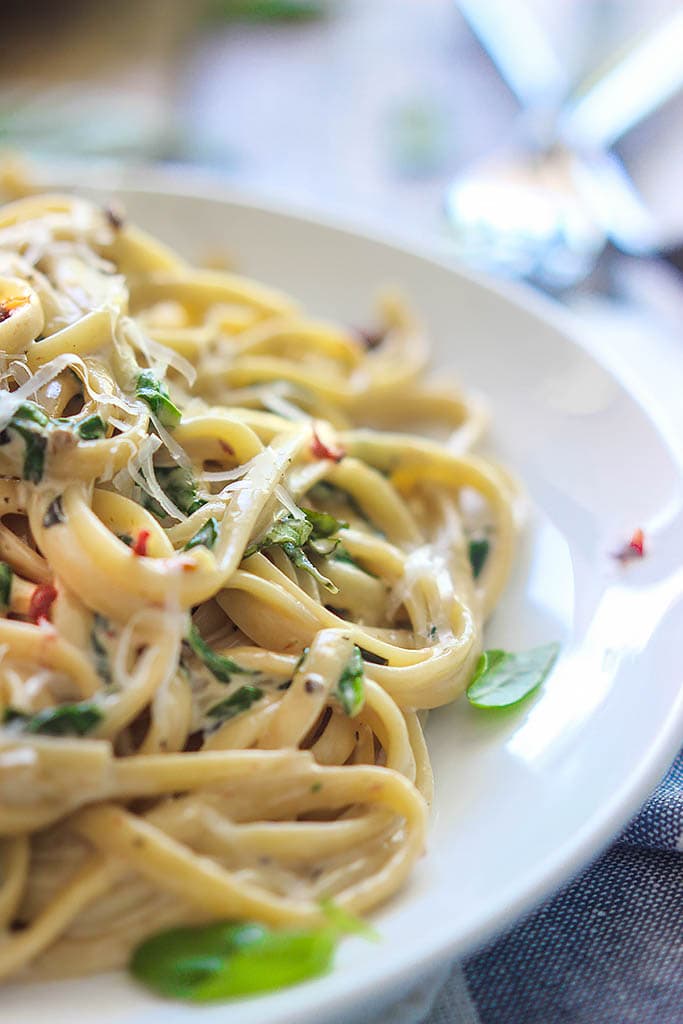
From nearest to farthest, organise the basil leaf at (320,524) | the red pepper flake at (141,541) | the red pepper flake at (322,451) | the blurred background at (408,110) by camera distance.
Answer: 1. the red pepper flake at (141,541)
2. the basil leaf at (320,524)
3. the red pepper flake at (322,451)
4. the blurred background at (408,110)

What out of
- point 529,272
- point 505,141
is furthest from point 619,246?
point 505,141

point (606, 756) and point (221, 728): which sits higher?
point (606, 756)

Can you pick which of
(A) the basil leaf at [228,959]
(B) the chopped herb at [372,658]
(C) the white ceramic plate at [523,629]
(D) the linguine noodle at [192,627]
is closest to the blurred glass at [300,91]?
(C) the white ceramic plate at [523,629]

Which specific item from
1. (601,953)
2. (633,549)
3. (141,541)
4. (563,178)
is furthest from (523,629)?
(563,178)

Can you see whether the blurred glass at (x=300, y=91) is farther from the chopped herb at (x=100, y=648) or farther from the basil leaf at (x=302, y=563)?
the chopped herb at (x=100, y=648)

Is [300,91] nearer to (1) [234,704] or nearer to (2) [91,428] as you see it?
(2) [91,428]

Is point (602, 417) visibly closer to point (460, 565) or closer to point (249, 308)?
point (460, 565)
